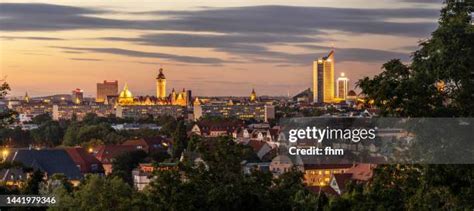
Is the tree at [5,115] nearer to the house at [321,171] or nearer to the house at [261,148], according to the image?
the house at [321,171]

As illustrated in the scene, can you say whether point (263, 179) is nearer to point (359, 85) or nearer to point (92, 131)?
point (359, 85)

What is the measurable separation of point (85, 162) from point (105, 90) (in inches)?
3646

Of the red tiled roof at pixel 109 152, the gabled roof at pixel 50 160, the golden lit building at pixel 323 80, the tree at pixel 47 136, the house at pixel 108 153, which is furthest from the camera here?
the golden lit building at pixel 323 80

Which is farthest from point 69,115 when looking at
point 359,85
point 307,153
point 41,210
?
point 359,85

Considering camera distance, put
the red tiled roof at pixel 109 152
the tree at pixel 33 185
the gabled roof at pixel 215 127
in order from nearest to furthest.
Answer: the tree at pixel 33 185, the red tiled roof at pixel 109 152, the gabled roof at pixel 215 127

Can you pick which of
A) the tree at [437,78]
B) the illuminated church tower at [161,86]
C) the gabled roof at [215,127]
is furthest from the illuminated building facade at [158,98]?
the tree at [437,78]

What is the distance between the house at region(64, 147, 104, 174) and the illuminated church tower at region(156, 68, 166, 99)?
85.8 meters

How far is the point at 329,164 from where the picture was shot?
37.9 metres

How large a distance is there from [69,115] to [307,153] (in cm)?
9049

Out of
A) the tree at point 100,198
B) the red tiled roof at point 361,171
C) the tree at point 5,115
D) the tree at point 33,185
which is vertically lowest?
the red tiled roof at point 361,171

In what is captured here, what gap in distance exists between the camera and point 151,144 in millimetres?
56344

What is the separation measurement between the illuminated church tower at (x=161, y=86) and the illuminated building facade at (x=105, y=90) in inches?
276

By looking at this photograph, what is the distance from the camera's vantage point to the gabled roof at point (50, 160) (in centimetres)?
3741

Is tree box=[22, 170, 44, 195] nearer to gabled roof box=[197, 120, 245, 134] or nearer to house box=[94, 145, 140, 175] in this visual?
house box=[94, 145, 140, 175]
